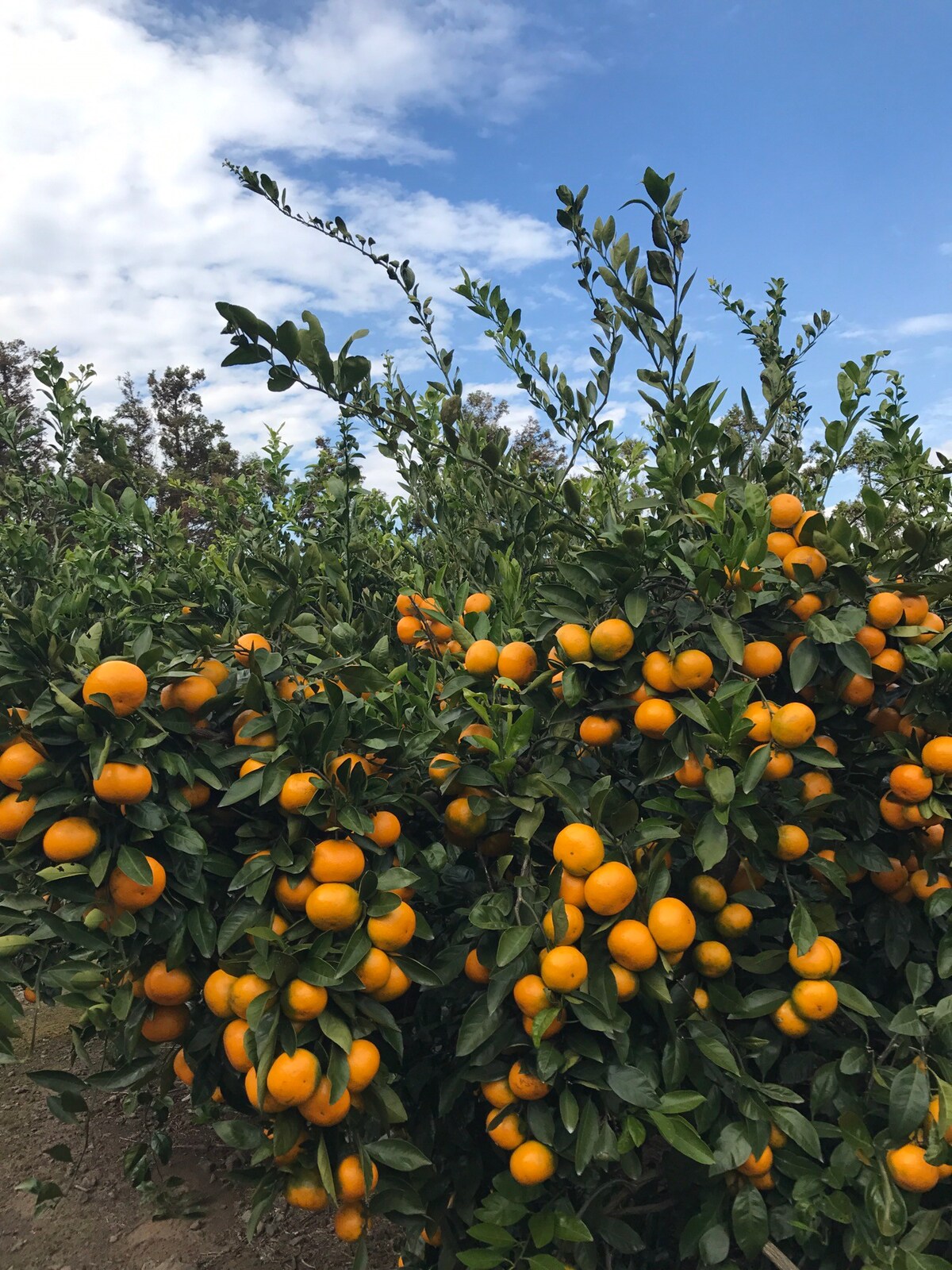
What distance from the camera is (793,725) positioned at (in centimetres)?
155

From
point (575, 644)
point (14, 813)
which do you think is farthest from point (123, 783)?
point (575, 644)

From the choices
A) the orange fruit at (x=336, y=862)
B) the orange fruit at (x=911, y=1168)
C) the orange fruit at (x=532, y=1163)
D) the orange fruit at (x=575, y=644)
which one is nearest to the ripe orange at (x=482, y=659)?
the orange fruit at (x=575, y=644)

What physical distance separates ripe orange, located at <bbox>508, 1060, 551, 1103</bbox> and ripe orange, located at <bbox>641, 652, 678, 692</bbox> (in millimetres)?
726

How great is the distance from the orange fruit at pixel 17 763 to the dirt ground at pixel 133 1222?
1608 mm

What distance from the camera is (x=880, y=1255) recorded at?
1.57 meters

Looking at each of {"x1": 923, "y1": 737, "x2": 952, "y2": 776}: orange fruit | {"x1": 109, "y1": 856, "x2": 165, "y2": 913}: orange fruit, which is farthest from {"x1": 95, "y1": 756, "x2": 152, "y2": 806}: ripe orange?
{"x1": 923, "y1": 737, "x2": 952, "y2": 776}: orange fruit

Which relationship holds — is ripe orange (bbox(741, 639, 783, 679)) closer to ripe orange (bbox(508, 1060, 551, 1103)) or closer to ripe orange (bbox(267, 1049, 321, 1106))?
ripe orange (bbox(508, 1060, 551, 1103))

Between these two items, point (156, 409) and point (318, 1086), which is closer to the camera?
point (318, 1086)

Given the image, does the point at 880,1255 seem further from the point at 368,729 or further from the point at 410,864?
the point at 368,729

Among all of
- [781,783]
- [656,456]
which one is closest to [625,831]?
[781,783]

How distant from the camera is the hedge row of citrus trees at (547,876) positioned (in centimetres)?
148

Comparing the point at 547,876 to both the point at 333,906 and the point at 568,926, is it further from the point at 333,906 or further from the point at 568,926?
the point at 333,906

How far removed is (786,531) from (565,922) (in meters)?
0.94

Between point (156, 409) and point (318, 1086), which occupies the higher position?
point (156, 409)
